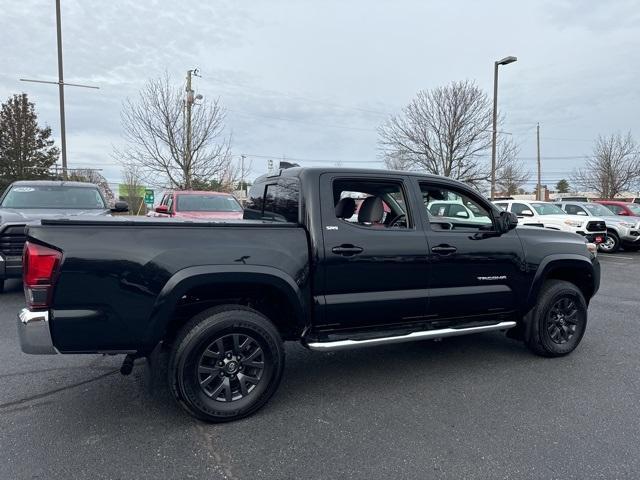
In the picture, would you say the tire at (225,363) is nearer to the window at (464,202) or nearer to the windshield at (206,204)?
the window at (464,202)

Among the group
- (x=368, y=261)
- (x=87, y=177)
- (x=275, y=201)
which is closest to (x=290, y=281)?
(x=368, y=261)

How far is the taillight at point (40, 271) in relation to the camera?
2816 millimetres

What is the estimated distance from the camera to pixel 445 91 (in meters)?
23.7

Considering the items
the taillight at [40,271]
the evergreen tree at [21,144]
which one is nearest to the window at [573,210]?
the taillight at [40,271]

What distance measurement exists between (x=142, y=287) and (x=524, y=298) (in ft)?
11.6

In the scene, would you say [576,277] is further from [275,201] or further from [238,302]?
[238,302]

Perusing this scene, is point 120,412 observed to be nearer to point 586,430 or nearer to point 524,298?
point 586,430

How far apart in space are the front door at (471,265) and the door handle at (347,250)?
745 mm

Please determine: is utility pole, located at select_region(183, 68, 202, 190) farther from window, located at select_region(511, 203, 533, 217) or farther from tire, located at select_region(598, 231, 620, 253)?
tire, located at select_region(598, 231, 620, 253)

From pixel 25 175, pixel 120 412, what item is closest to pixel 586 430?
pixel 120 412

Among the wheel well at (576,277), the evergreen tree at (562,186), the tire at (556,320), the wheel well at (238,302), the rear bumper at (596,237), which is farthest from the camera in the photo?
the evergreen tree at (562,186)

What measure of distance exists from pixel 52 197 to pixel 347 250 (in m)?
7.12

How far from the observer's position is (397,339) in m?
3.81

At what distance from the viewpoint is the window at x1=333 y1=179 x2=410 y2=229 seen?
3.94 metres
